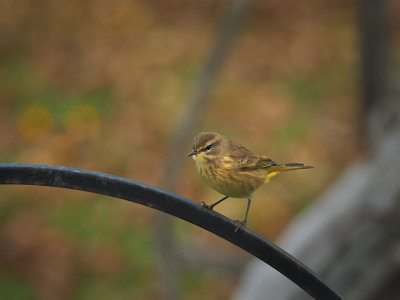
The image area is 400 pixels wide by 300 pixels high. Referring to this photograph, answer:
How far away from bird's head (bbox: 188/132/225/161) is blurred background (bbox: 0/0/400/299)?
6.73 feet

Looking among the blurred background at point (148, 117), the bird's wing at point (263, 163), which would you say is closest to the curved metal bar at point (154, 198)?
the bird's wing at point (263, 163)

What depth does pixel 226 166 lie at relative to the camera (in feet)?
10.2

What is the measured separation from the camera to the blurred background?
20.7ft

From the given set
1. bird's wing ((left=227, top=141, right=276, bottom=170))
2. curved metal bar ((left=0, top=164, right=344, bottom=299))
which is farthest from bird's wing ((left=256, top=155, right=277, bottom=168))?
curved metal bar ((left=0, top=164, right=344, bottom=299))

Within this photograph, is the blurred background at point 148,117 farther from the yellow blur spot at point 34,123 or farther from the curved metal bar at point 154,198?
the curved metal bar at point 154,198

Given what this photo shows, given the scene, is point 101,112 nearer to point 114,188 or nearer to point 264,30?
point 264,30

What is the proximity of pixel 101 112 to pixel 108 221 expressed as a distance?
2.31m

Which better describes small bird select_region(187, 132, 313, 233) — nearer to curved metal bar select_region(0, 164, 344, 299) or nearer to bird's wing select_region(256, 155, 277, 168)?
bird's wing select_region(256, 155, 277, 168)

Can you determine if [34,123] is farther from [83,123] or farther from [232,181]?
[232,181]

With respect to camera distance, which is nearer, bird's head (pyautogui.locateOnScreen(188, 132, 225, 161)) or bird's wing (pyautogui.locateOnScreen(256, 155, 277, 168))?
bird's head (pyautogui.locateOnScreen(188, 132, 225, 161))

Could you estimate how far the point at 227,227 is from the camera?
7.17 ft

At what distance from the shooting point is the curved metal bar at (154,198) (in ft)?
6.61

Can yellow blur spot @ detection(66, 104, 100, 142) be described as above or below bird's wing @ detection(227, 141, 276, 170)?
below

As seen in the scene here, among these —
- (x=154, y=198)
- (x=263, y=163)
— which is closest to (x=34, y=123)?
(x=263, y=163)
